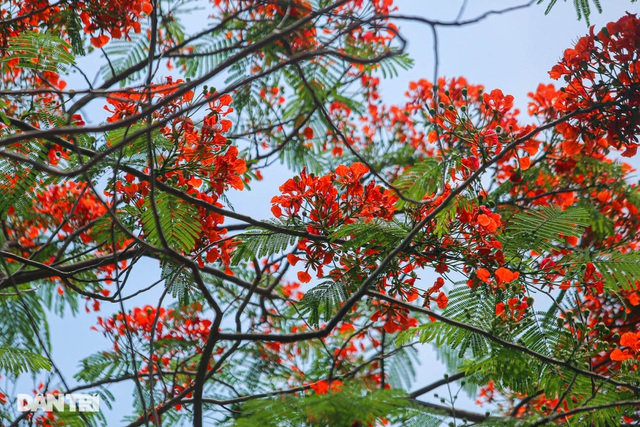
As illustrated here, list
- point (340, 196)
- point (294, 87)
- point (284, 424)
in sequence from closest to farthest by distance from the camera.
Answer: point (284, 424), point (340, 196), point (294, 87)

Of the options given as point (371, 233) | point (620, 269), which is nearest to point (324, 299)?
point (371, 233)

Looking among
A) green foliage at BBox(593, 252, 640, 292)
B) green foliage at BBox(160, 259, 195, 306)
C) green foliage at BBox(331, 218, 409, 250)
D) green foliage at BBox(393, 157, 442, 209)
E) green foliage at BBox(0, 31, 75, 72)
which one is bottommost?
green foliage at BBox(593, 252, 640, 292)

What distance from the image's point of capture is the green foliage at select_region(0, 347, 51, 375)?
324cm

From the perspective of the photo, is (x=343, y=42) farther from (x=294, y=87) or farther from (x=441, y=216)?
(x=441, y=216)

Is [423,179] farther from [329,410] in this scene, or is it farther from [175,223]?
[329,410]

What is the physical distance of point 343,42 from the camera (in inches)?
214

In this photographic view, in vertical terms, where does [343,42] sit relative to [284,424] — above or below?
above

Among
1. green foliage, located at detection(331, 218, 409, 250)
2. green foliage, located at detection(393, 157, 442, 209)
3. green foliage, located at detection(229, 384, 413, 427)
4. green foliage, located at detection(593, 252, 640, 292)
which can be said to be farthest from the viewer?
green foliage, located at detection(393, 157, 442, 209)

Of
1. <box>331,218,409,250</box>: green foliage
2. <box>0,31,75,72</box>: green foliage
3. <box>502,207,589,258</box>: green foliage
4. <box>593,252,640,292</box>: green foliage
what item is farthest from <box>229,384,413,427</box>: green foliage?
<box>0,31,75,72</box>: green foliage

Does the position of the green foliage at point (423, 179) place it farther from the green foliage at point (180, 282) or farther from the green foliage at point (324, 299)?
the green foliage at point (180, 282)

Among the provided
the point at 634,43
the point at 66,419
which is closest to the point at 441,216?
the point at 634,43

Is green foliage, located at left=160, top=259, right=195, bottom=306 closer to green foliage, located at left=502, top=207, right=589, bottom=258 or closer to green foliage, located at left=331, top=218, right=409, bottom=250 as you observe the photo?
green foliage, located at left=331, top=218, right=409, bottom=250

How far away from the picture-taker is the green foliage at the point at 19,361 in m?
3.24

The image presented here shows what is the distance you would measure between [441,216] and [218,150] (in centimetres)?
99
